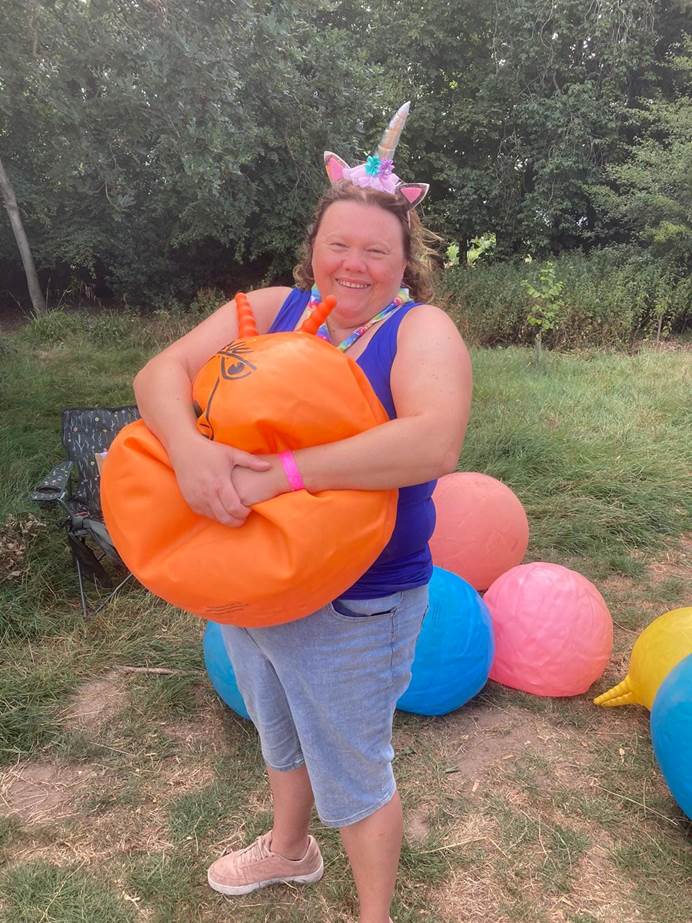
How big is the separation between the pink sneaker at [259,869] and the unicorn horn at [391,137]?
1.85 metres

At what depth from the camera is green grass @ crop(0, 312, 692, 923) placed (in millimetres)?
2098

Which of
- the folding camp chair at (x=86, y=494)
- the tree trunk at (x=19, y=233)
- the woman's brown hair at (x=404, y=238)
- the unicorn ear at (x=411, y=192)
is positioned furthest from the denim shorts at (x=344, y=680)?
the tree trunk at (x=19, y=233)

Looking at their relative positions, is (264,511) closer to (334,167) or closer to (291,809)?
(334,167)

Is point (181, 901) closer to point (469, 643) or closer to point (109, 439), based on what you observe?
point (469, 643)

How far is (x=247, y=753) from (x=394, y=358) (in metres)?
1.86

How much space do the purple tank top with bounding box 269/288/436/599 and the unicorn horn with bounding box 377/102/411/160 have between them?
37cm

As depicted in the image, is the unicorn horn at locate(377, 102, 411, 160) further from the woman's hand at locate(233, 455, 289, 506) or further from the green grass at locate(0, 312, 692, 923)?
the green grass at locate(0, 312, 692, 923)

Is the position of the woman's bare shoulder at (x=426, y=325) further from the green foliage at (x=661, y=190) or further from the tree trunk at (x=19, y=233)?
the green foliage at (x=661, y=190)

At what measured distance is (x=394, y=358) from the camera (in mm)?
1377

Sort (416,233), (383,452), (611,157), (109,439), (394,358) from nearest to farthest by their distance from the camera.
Answer: (383,452) → (394,358) → (416,233) → (109,439) → (611,157)

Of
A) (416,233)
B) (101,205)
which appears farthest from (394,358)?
(101,205)

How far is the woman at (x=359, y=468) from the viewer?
1229 millimetres

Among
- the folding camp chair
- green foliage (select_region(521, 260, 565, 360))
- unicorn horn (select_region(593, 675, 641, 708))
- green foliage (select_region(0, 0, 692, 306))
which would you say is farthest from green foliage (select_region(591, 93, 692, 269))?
unicorn horn (select_region(593, 675, 641, 708))

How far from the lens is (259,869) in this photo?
207 cm
